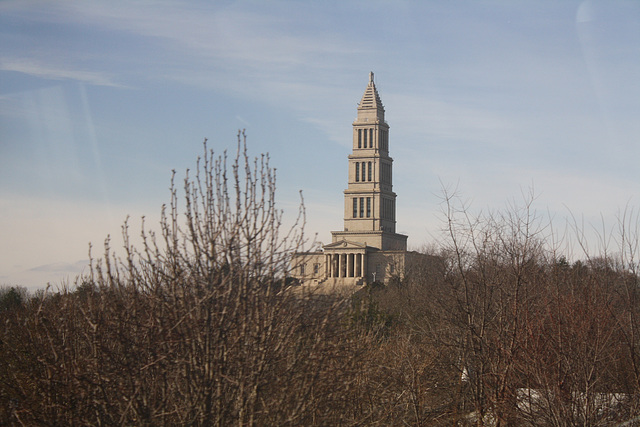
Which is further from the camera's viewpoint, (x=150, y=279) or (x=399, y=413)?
(x=399, y=413)

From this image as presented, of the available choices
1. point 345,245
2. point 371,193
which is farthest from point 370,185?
point 345,245

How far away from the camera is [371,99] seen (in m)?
125

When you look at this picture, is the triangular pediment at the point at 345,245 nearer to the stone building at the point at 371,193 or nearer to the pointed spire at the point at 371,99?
the stone building at the point at 371,193

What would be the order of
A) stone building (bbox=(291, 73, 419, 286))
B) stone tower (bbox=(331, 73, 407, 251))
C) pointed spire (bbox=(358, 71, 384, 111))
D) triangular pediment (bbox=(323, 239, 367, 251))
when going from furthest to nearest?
pointed spire (bbox=(358, 71, 384, 111)) < stone tower (bbox=(331, 73, 407, 251)) < stone building (bbox=(291, 73, 419, 286)) < triangular pediment (bbox=(323, 239, 367, 251))

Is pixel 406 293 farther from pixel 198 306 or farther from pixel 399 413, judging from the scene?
pixel 198 306

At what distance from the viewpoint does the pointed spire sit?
124188mm

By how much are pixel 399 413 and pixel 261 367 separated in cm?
602

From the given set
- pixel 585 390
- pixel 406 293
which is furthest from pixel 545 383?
pixel 406 293

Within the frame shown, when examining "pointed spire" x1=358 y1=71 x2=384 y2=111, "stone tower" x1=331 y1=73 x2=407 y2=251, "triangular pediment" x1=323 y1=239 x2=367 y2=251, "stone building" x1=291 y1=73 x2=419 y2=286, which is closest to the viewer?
"triangular pediment" x1=323 y1=239 x2=367 y2=251

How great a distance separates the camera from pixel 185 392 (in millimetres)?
8734

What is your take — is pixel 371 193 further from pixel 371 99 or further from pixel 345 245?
pixel 371 99

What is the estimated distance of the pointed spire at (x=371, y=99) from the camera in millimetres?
124188

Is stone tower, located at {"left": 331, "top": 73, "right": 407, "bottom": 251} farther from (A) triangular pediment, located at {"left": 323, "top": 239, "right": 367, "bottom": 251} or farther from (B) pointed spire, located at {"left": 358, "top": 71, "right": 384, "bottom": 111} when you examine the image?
(A) triangular pediment, located at {"left": 323, "top": 239, "right": 367, "bottom": 251}


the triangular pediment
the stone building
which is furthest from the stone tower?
the triangular pediment
